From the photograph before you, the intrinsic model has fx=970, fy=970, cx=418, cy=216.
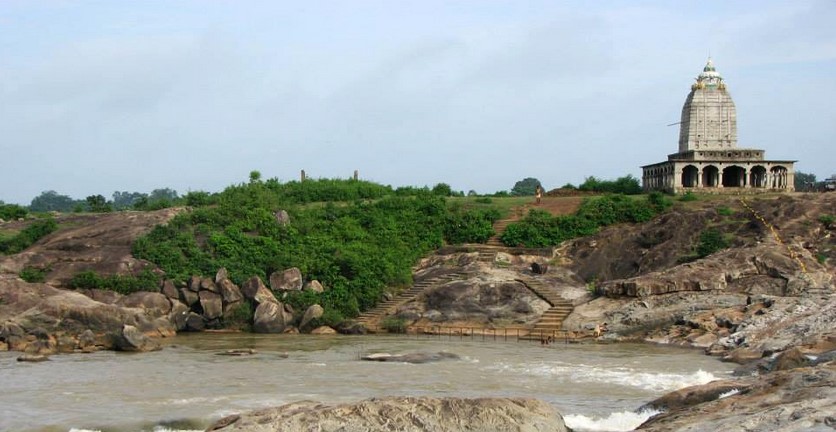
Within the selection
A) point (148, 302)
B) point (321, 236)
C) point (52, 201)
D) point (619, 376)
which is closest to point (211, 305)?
point (148, 302)

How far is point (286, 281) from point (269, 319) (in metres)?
2.69

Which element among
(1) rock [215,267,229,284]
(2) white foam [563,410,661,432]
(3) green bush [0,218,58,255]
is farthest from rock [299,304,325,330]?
(2) white foam [563,410,661,432]

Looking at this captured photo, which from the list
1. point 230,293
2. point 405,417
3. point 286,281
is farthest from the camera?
point 286,281

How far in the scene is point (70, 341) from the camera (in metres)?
32.5

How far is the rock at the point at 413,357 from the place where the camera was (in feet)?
95.8

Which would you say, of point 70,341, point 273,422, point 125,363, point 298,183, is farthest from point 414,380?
point 298,183

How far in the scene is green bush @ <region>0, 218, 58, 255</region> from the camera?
44344 millimetres

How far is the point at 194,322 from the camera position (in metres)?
38.2

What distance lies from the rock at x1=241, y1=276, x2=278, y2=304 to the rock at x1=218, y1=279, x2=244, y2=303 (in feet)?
0.82

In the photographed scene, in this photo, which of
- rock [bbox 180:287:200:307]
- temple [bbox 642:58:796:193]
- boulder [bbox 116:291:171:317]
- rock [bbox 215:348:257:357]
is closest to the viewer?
rock [bbox 215:348:257:357]

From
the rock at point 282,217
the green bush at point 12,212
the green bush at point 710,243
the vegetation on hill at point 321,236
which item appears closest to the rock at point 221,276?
the vegetation on hill at point 321,236

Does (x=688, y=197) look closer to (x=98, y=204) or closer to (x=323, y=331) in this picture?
(x=323, y=331)

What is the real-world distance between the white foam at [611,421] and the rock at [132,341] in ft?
55.3

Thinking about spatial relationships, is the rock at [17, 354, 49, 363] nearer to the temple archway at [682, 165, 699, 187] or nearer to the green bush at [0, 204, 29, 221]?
the green bush at [0, 204, 29, 221]
